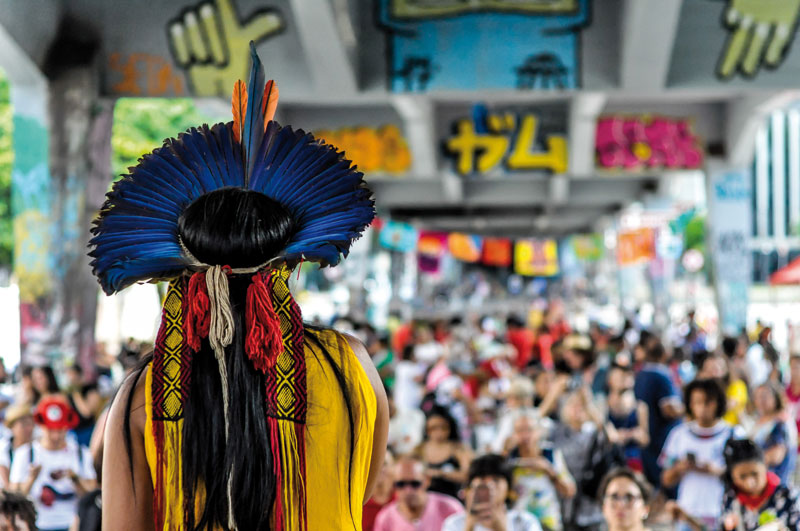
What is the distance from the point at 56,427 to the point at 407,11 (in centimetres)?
768

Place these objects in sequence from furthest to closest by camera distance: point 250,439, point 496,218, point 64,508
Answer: point 496,218 < point 64,508 < point 250,439

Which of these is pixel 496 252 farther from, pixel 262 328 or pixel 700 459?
pixel 262 328

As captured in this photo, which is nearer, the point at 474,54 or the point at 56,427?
the point at 56,427

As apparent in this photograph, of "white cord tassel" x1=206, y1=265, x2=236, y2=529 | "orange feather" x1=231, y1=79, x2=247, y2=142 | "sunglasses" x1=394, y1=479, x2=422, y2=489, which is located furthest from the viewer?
"sunglasses" x1=394, y1=479, x2=422, y2=489

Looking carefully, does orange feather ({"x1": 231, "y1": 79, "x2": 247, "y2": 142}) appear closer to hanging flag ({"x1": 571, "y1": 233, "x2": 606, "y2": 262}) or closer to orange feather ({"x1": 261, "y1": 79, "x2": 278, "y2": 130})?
orange feather ({"x1": 261, "y1": 79, "x2": 278, "y2": 130})

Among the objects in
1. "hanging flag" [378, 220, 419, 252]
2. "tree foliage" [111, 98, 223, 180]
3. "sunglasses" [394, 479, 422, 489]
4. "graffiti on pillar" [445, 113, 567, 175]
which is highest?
"tree foliage" [111, 98, 223, 180]

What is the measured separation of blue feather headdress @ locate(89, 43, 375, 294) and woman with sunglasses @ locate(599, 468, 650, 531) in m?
4.06

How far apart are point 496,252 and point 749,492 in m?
42.8

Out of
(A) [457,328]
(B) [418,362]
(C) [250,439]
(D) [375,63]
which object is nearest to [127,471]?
(C) [250,439]

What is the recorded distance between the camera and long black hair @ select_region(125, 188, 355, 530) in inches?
88.0

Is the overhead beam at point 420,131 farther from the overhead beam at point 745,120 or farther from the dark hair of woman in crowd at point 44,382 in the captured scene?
the dark hair of woman in crowd at point 44,382

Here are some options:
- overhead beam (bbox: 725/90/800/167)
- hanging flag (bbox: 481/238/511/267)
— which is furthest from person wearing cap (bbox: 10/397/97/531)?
hanging flag (bbox: 481/238/511/267)

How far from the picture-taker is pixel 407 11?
13250 millimetres

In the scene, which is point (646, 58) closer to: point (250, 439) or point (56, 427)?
point (56, 427)
